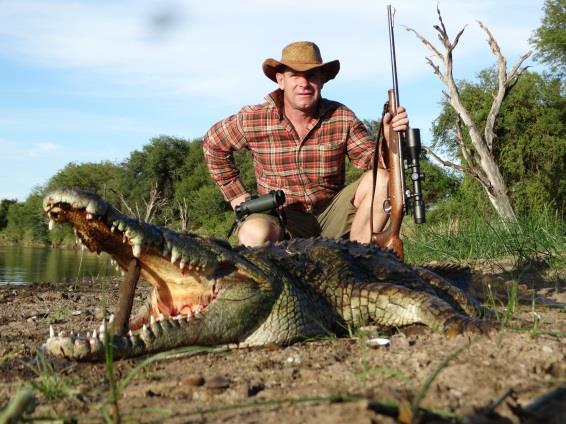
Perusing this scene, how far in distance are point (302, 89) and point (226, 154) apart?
109 cm

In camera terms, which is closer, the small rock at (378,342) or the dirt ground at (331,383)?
the dirt ground at (331,383)

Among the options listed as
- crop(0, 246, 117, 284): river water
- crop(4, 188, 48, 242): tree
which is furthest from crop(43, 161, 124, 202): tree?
crop(0, 246, 117, 284): river water

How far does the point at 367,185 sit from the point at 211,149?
1667mm

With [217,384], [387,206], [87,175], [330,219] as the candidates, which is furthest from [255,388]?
[87,175]

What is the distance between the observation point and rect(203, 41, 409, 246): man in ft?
18.6

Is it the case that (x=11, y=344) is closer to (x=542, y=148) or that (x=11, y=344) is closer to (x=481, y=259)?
(x=481, y=259)

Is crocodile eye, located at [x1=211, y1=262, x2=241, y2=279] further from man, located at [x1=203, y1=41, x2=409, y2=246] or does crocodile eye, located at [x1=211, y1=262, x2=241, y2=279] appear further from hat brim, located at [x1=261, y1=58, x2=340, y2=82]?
hat brim, located at [x1=261, y1=58, x2=340, y2=82]

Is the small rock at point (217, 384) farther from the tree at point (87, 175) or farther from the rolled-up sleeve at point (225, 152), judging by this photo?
the tree at point (87, 175)

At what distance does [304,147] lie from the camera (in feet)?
18.9

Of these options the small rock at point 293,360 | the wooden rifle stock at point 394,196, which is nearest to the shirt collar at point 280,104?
the wooden rifle stock at point 394,196

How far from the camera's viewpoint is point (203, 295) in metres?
3.05

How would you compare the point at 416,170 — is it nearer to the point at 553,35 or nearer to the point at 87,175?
the point at 553,35

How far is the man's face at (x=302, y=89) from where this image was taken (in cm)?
562

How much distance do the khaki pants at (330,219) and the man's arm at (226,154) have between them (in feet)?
2.09
